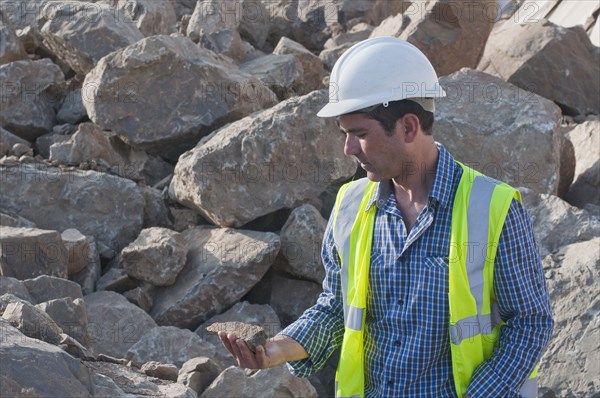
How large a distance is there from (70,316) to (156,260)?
1.42 meters

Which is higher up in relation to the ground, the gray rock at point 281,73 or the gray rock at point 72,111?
the gray rock at point 281,73

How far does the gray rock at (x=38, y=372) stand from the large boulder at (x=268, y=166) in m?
3.08

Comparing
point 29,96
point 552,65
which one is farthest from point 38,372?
point 552,65

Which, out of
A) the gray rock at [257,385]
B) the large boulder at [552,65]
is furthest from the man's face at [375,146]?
the large boulder at [552,65]

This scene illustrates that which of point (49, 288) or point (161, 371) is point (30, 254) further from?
point (161, 371)

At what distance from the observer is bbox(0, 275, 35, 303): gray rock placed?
5.19 metres

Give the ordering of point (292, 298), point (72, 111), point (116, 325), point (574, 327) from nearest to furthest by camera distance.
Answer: point (574, 327) < point (116, 325) < point (292, 298) < point (72, 111)

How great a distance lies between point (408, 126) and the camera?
2689mm

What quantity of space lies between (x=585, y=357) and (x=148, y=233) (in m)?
2.85

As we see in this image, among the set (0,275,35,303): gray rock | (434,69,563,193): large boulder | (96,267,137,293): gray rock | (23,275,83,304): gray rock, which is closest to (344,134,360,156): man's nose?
(0,275,35,303): gray rock

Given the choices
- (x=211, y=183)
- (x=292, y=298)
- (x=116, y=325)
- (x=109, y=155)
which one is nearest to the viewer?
(x=116, y=325)

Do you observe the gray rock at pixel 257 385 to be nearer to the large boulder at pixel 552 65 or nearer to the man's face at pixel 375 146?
the man's face at pixel 375 146

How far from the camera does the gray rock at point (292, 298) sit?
607 centimetres

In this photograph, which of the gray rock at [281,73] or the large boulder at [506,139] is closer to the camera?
the large boulder at [506,139]
